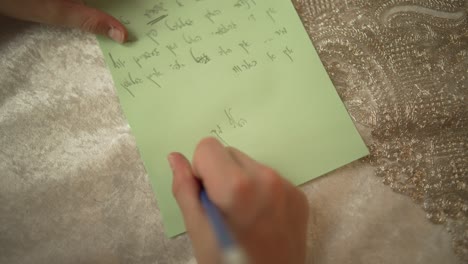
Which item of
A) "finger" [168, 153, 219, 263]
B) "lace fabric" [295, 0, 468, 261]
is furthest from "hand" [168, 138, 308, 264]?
"lace fabric" [295, 0, 468, 261]

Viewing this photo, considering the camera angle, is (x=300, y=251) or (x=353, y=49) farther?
(x=353, y=49)

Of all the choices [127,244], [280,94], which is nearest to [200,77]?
[280,94]

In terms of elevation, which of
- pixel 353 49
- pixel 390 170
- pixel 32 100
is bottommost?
pixel 390 170

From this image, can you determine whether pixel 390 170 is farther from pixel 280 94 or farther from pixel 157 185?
pixel 157 185

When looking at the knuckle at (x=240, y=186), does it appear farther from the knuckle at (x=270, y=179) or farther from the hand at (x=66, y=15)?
the hand at (x=66, y=15)

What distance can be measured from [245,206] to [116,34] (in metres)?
0.28

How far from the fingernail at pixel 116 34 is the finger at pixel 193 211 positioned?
0.58 ft

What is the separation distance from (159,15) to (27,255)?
0.34 meters

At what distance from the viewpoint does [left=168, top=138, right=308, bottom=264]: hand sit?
0.82 feet

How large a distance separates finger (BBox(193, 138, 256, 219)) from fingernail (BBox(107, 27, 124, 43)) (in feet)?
0.66

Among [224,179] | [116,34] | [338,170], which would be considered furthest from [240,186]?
[116,34]

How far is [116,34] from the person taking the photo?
391 mm

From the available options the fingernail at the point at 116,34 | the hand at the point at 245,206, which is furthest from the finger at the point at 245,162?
the fingernail at the point at 116,34

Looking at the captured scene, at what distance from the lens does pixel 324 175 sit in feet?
1.20
